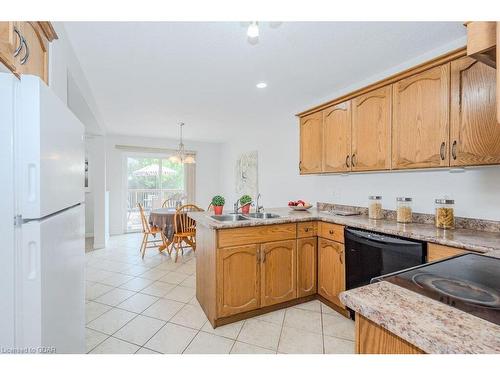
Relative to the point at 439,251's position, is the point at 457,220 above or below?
above

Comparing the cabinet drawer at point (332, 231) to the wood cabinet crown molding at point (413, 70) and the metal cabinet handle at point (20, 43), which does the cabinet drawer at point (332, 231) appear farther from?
the metal cabinet handle at point (20, 43)

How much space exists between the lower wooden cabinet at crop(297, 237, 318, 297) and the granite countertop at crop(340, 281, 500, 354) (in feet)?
5.58

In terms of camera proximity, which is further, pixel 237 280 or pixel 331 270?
pixel 331 270

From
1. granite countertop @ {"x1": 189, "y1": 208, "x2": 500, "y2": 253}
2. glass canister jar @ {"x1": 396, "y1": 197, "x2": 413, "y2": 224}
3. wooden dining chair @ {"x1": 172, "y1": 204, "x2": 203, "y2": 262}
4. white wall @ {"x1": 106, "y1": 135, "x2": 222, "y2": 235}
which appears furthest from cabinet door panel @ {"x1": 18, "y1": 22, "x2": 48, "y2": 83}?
white wall @ {"x1": 106, "y1": 135, "x2": 222, "y2": 235}

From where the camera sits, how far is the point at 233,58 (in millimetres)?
2166

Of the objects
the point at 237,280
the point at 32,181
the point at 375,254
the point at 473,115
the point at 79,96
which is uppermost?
the point at 79,96

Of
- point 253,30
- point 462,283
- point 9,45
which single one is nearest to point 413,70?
point 253,30

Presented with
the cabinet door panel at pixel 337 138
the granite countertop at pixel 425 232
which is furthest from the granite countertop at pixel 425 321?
the cabinet door panel at pixel 337 138

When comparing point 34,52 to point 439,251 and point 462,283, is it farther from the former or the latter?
point 439,251

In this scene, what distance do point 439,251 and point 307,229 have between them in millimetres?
1101

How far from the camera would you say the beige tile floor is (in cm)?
183

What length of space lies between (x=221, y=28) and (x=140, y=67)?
104cm

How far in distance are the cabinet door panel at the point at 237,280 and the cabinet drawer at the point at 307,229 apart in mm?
497
